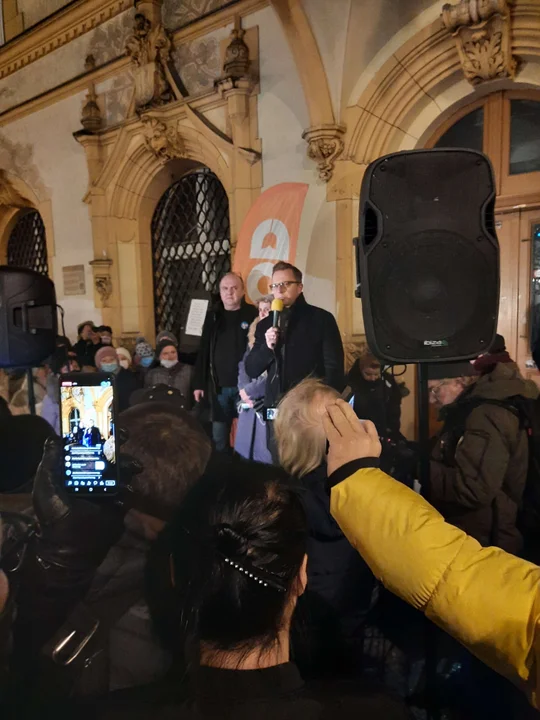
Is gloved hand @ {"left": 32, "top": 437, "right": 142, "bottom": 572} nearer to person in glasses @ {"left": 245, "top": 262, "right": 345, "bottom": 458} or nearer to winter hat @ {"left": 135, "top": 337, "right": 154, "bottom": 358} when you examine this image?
person in glasses @ {"left": 245, "top": 262, "right": 345, "bottom": 458}

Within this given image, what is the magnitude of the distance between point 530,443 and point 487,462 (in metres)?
0.18

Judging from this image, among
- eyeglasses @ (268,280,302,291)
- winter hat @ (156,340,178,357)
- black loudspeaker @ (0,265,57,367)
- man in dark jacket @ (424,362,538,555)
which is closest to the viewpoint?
man in dark jacket @ (424,362,538,555)

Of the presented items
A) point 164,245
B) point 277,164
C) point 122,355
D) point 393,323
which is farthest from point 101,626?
point 164,245

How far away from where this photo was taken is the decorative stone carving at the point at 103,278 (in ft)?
17.8

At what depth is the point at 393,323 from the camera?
1.36m

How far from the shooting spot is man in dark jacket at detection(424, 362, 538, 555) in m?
1.82

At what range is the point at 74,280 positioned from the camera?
18.9 ft

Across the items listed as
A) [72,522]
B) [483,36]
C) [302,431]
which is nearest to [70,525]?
[72,522]

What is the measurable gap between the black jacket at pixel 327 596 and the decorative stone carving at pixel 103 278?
14.5ft

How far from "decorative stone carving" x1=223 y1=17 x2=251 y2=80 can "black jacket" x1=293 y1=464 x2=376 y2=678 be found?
11.9 ft

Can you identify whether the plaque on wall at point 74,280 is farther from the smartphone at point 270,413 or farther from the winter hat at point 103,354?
the smartphone at point 270,413

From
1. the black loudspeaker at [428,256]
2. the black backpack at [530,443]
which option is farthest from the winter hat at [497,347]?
the black loudspeaker at [428,256]

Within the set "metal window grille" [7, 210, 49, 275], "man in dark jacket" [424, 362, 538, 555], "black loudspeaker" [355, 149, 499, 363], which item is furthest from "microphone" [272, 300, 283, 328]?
"metal window grille" [7, 210, 49, 275]

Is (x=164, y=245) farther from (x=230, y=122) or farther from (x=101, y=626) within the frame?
(x=101, y=626)
